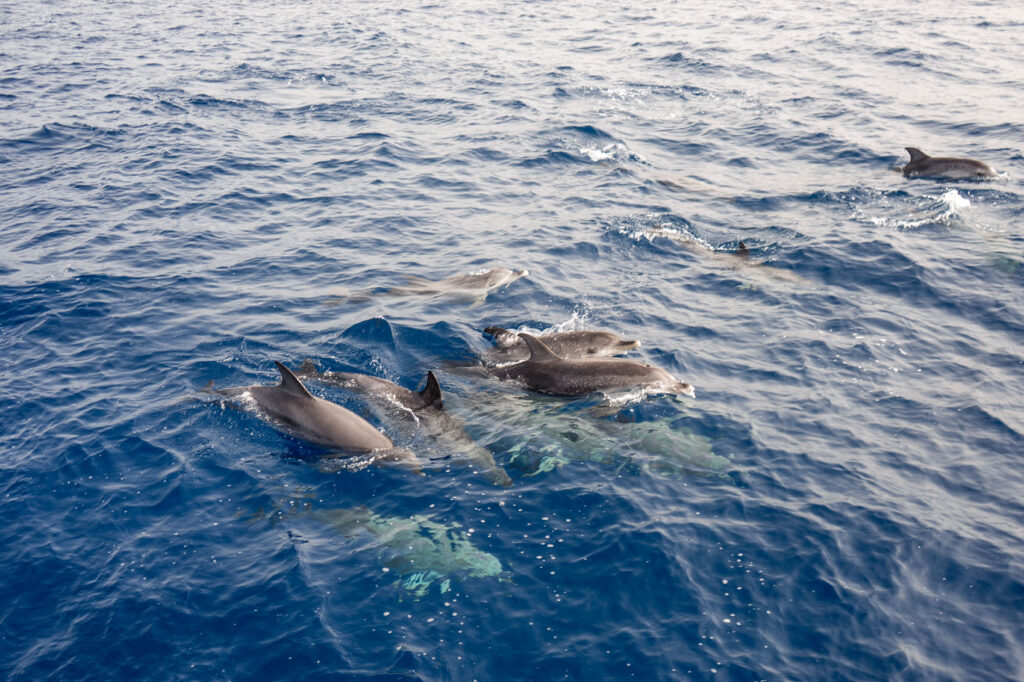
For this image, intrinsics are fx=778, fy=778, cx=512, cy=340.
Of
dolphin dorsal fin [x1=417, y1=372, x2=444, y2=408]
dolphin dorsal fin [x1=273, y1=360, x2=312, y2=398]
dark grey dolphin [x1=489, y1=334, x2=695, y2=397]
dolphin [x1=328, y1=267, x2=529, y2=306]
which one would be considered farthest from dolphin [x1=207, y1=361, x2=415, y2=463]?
dolphin [x1=328, y1=267, x2=529, y2=306]

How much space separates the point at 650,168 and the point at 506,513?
50.7 feet

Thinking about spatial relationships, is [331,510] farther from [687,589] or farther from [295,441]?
[687,589]

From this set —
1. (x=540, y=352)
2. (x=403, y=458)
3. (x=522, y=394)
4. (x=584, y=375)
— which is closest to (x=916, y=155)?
(x=584, y=375)

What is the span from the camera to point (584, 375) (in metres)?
11.9

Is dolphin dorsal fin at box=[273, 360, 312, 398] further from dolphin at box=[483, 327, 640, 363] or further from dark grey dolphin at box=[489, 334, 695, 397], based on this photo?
dolphin at box=[483, 327, 640, 363]

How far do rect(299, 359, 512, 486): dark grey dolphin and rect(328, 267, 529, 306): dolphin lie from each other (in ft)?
11.5

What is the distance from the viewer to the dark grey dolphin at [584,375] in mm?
11859

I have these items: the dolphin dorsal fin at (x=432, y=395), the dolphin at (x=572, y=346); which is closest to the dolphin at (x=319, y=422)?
the dolphin dorsal fin at (x=432, y=395)

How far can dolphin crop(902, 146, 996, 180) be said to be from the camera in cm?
2014

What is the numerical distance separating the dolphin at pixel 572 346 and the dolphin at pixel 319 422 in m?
2.91

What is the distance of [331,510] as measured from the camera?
9719mm

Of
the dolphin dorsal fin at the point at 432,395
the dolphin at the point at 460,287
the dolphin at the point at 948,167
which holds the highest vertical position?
the dolphin at the point at 948,167

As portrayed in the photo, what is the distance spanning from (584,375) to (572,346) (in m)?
1.10

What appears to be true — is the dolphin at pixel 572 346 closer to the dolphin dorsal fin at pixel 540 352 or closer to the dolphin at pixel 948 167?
the dolphin dorsal fin at pixel 540 352
